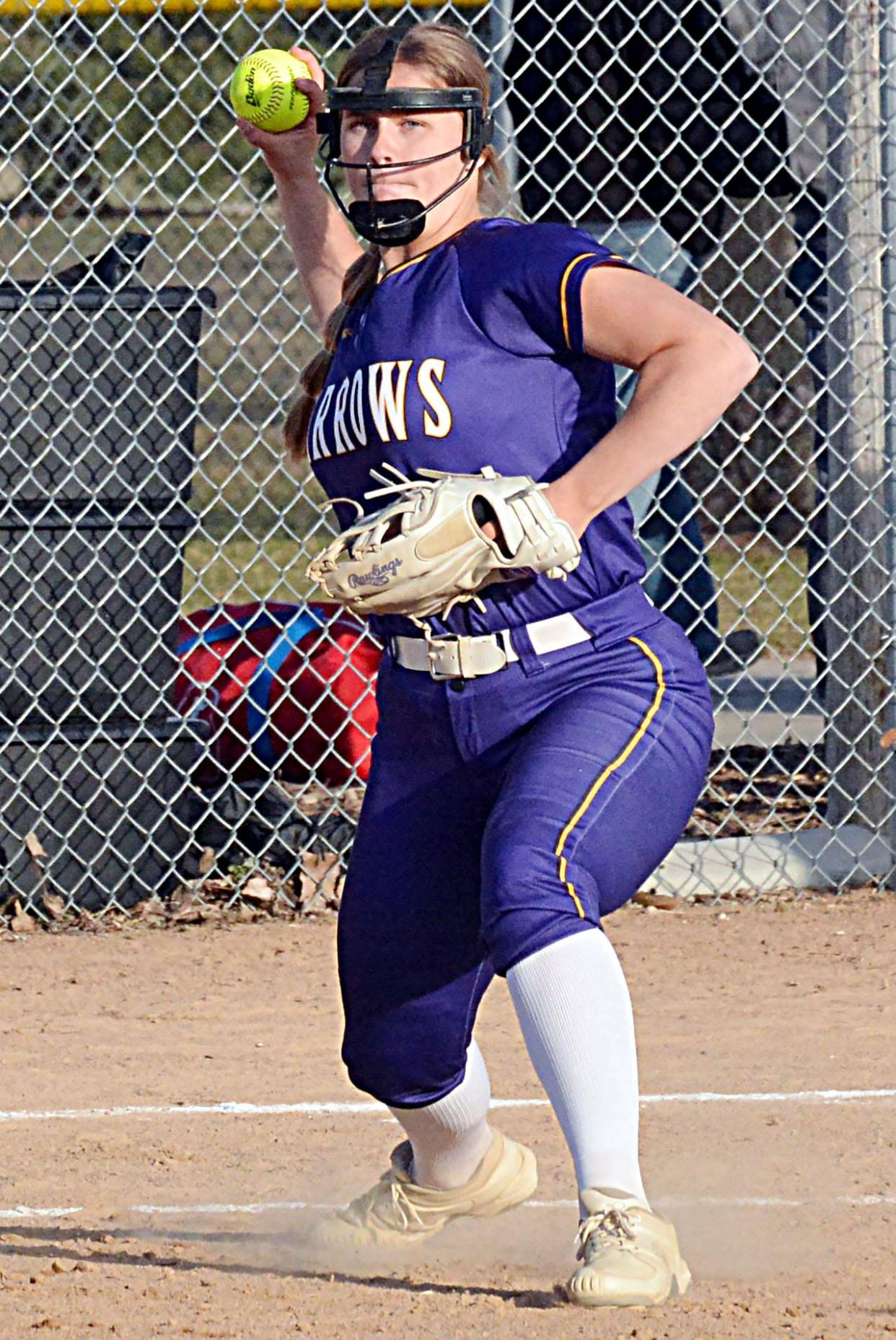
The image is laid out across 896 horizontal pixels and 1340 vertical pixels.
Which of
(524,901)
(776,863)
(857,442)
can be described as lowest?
(776,863)

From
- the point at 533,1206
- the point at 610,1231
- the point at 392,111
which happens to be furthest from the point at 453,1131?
the point at 392,111

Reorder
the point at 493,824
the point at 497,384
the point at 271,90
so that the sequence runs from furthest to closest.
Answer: the point at 271,90
the point at 497,384
the point at 493,824

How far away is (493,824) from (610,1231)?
0.53 m

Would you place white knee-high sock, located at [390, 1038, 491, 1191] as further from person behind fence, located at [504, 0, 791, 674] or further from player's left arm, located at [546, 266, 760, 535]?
person behind fence, located at [504, 0, 791, 674]

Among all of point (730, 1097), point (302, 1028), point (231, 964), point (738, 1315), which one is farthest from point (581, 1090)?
point (231, 964)

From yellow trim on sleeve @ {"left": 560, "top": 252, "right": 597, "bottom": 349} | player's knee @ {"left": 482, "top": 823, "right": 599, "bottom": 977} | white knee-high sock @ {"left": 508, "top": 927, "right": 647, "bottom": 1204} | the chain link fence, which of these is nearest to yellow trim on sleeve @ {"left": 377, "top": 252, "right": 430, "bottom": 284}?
yellow trim on sleeve @ {"left": 560, "top": 252, "right": 597, "bottom": 349}

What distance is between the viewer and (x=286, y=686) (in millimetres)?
5789

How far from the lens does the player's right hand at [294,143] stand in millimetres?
3172

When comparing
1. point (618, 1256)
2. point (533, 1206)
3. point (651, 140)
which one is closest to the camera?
point (618, 1256)

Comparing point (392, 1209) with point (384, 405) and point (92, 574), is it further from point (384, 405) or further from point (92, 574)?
point (92, 574)

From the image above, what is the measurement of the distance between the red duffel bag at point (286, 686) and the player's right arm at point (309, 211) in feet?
8.54

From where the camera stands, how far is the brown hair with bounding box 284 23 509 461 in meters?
2.78

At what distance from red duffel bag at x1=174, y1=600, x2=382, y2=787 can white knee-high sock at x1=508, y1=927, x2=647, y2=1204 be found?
10.8ft

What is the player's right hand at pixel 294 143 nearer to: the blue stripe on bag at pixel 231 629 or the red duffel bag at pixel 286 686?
the red duffel bag at pixel 286 686
